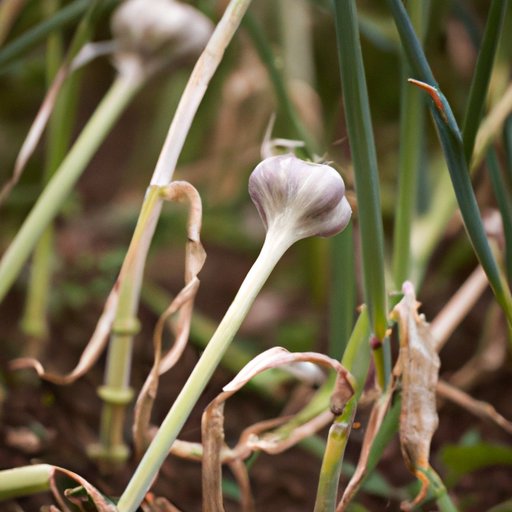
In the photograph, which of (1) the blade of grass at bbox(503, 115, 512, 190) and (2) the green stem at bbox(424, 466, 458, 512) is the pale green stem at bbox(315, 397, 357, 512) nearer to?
(2) the green stem at bbox(424, 466, 458, 512)


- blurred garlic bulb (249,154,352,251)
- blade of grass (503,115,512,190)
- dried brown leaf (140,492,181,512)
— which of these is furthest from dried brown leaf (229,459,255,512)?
blade of grass (503,115,512,190)

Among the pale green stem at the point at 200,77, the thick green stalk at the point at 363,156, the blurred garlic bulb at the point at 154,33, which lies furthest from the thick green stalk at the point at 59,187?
the thick green stalk at the point at 363,156

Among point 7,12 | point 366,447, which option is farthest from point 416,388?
point 7,12

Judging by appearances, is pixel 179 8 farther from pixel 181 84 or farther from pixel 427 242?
pixel 181 84

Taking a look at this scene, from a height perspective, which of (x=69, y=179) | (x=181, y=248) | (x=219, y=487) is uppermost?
(x=69, y=179)

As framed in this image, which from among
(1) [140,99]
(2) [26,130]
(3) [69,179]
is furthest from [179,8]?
(1) [140,99]

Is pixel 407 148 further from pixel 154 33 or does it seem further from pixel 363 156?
pixel 154 33
